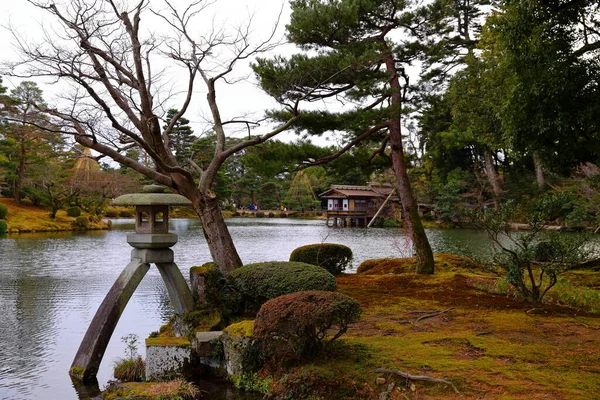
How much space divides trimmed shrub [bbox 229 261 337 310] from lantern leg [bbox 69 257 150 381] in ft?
4.84

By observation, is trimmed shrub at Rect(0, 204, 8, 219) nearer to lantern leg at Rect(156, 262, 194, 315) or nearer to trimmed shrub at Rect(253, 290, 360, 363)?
lantern leg at Rect(156, 262, 194, 315)

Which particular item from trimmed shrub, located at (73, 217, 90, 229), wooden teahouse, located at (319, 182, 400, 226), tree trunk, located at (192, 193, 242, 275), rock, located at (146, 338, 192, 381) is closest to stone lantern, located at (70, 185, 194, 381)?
rock, located at (146, 338, 192, 381)

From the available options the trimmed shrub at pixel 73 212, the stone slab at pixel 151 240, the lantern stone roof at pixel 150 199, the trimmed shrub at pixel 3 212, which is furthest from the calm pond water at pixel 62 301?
Result: the trimmed shrub at pixel 73 212

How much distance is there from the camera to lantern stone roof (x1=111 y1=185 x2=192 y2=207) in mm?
6902

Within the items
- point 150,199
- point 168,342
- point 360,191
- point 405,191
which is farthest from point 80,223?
point 168,342

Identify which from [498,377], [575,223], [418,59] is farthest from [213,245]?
[575,223]

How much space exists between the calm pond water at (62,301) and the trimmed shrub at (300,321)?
964mm

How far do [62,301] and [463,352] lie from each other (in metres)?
8.93

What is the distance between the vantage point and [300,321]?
497 cm

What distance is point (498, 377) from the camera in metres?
4.73

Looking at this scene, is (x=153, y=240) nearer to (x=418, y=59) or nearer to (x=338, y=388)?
(x=338, y=388)

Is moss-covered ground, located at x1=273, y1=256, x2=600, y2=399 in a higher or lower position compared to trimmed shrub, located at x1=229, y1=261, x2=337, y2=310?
lower

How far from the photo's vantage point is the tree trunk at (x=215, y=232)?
891cm

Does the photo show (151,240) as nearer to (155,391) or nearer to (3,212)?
(155,391)
